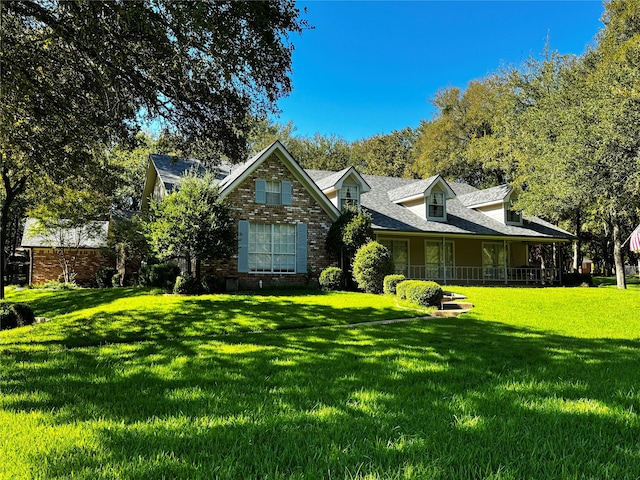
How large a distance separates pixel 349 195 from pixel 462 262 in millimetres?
8301

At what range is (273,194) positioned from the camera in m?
18.1

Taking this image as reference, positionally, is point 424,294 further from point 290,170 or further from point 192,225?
point 290,170

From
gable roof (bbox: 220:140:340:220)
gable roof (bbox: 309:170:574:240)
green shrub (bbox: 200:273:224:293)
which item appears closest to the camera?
green shrub (bbox: 200:273:224:293)

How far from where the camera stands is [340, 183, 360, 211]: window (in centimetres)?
2005

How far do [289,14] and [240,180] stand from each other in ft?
32.3

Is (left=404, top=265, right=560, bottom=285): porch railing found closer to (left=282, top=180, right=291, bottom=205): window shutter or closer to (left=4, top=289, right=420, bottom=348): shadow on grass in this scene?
(left=282, top=180, right=291, bottom=205): window shutter

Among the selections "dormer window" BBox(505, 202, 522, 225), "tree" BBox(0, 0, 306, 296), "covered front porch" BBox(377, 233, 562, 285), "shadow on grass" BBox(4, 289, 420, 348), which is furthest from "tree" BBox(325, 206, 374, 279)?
"dormer window" BBox(505, 202, 522, 225)

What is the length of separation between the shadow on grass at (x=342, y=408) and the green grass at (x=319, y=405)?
17 millimetres

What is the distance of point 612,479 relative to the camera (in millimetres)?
2537

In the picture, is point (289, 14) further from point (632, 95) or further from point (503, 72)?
point (503, 72)

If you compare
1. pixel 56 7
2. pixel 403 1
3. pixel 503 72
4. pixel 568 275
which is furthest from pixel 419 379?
pixel 503 72

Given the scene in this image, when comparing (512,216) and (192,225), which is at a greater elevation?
(512,216)

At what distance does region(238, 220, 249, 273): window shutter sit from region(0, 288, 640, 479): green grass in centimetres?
870

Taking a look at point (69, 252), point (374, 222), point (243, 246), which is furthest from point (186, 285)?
point (69, 252)
